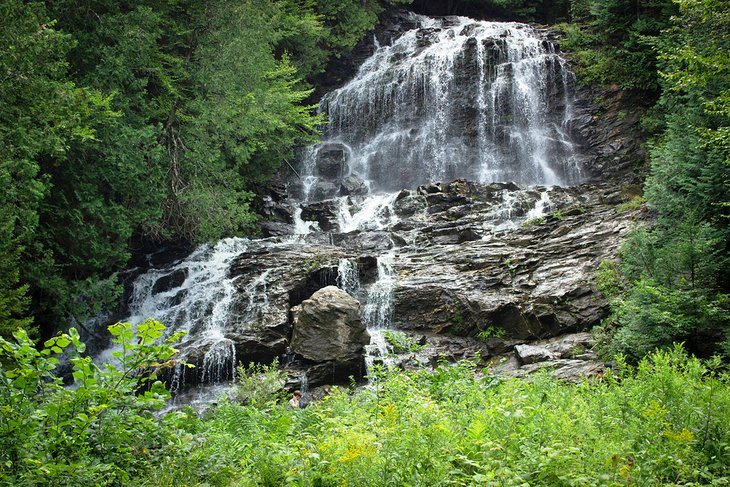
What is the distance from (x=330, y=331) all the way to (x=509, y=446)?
29.7ft

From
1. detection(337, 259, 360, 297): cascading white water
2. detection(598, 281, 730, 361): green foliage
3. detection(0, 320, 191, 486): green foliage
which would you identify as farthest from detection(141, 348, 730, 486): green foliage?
detection(337, 259, 360, 297): cascading white water

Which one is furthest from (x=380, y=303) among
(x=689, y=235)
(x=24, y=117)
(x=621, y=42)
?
(x=621, y=42)

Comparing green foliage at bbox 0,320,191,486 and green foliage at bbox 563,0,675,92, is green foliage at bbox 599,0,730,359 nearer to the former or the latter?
green foliage at bbox 0,320,191,486

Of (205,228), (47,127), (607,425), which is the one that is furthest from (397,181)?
(607,425)

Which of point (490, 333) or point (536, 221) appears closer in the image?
point (490, 333)

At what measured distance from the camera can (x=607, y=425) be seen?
4285 millimetres

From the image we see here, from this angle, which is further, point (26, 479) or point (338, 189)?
point (338, 189)

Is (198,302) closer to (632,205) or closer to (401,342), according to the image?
(401,342)

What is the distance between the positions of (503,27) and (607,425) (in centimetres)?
2670

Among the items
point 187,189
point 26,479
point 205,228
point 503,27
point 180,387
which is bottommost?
point 180,387

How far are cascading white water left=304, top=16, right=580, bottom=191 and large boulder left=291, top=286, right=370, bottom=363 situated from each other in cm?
1139

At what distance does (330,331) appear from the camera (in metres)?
12.6

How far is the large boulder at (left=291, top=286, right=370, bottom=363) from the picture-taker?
12438 millimetres

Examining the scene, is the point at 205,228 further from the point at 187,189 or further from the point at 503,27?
the point at 503,27
